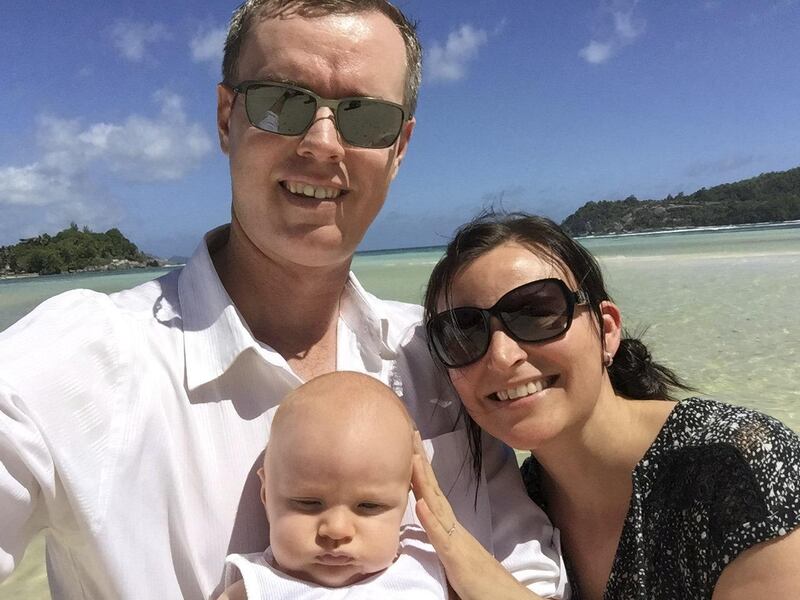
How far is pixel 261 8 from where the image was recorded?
2.34m

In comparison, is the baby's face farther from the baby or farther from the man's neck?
the man's neck

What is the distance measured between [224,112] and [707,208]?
7833 cm

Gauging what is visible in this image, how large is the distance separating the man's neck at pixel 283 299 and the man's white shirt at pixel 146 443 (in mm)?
139

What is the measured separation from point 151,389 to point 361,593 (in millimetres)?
840

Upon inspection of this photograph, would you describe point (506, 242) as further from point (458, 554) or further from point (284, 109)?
point (458, 554)

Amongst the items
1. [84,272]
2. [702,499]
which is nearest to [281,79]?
[702,499]

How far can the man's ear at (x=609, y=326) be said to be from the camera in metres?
2.59

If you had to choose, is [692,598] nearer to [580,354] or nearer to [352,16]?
[580,354]

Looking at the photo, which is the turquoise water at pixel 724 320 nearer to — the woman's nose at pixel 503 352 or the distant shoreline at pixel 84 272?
the woman's nose at pixel 503 352

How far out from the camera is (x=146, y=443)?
1.80 metres

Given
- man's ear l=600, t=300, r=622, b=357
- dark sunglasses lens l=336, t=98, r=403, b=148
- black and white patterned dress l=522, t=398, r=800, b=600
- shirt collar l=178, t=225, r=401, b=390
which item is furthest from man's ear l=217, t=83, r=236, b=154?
black and white patterned dress l=522, t=398, r=800, b=600

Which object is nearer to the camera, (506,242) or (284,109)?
(284,109)

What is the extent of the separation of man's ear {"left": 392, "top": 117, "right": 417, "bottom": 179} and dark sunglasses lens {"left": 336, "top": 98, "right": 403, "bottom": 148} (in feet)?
0.57

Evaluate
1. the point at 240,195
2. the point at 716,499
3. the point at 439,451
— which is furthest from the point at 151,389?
the point at 716,499
